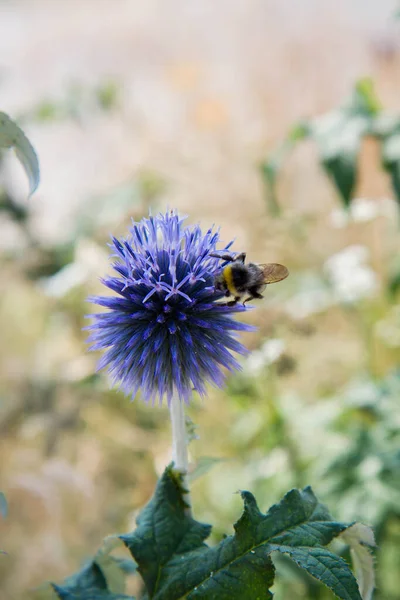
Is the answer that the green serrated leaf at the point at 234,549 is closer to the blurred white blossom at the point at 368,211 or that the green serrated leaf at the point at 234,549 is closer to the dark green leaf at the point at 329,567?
the dark green leaf at the point at 329,567

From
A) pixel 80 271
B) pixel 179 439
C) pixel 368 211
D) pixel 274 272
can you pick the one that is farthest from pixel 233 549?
pixel 368 211

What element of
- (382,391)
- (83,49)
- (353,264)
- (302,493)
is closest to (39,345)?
(353,264)

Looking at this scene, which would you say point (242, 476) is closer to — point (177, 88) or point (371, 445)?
point (371, 445)

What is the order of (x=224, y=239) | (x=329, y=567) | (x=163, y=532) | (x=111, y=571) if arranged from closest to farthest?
(x=329, y=567)
(x=163, y=532)
(x=111, y=571)
(x=224, y=239)

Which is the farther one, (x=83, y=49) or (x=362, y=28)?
(x=83, y=49)

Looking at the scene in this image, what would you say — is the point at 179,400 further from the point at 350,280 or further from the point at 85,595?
the point at 350,280

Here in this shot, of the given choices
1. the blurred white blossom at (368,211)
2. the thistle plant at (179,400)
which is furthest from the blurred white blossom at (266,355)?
the thistle plant at (179,400)
